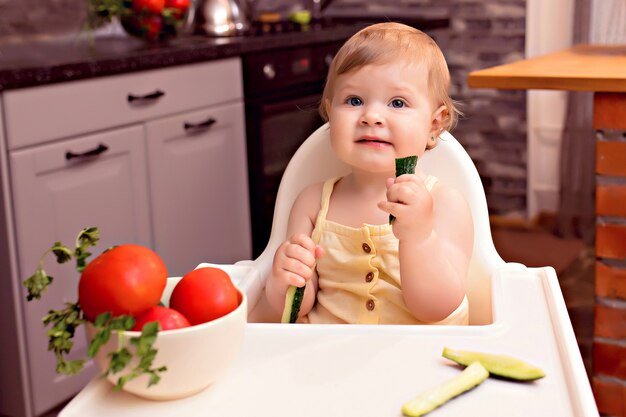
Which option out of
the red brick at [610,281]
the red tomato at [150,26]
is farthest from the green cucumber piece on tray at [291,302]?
the red tomato at [150,26]

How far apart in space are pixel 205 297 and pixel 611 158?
1.54 meters

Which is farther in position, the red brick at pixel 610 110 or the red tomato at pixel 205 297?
the red brick at pixel 610 110

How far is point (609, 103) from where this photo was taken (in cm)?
207

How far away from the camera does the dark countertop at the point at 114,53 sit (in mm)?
2164

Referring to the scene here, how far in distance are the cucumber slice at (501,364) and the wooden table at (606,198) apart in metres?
1.26

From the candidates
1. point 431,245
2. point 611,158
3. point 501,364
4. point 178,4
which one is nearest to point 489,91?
point 178,4

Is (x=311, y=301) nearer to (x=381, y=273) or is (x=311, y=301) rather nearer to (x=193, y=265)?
(x=381, y=273)

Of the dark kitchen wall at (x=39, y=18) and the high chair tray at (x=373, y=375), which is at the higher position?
the dark kitchen wall at (x=39, y=18)

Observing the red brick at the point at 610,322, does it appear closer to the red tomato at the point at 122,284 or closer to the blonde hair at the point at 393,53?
the blonde hair at the point at 393,53

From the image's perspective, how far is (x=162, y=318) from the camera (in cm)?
80

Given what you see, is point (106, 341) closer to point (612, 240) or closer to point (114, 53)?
point (612, 240)

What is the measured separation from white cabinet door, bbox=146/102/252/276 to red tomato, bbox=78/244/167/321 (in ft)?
5.92

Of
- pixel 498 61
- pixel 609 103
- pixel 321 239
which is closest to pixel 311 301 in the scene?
pixel 321 239

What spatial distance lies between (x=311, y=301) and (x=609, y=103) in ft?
3.60
